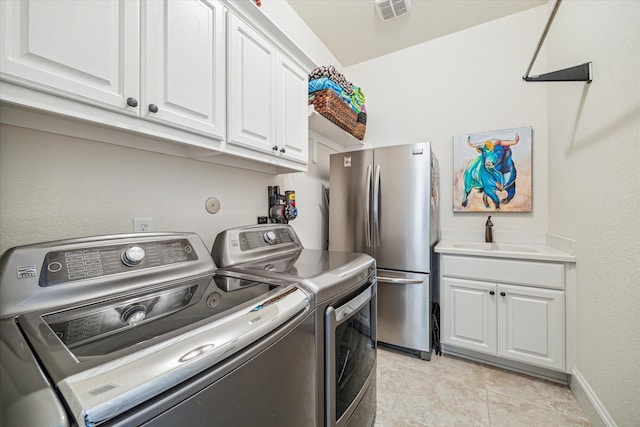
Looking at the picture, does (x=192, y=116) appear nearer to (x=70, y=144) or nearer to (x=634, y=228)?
(x=70, y=144)

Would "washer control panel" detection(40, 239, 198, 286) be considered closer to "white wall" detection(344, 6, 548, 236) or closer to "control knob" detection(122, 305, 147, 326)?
"control knob" detection(122, 305, 147, 326)

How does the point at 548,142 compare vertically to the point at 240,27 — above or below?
below

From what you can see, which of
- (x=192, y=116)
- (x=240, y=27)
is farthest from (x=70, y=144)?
(x=240, y=27)

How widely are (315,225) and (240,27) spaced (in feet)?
5.43

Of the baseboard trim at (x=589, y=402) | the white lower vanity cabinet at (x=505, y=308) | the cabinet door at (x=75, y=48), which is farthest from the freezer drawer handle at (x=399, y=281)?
the cabinet door at (x=75, y=48)

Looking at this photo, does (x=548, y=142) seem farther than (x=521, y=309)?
Yes

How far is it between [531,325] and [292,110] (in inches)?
88.9

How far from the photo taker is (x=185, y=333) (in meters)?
0.53

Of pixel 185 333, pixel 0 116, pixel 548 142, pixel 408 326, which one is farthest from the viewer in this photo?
pixel 548 142

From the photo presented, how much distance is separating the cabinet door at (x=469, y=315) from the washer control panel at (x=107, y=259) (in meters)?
2.00

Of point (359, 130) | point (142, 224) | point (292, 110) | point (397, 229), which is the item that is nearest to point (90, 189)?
point (142, 224)

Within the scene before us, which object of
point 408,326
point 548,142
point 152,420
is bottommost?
point 408,326

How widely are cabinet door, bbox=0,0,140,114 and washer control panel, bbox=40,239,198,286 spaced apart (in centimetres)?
46

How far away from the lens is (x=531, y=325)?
1812mm
